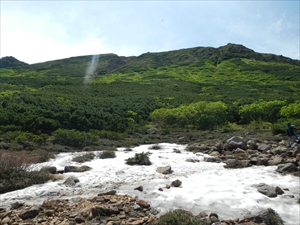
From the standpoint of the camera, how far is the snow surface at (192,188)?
21.2ft

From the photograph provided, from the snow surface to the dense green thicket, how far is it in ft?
24.3

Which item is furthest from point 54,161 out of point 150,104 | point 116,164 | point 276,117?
point 150,104

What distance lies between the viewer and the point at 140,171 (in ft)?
33.1

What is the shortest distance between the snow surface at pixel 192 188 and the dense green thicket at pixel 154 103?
292 inches

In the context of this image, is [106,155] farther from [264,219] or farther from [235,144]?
[264,219]

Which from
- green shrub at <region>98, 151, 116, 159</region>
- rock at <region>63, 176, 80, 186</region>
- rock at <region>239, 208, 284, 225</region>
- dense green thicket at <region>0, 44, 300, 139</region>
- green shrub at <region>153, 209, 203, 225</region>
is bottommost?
green shrub at <region>98, 151, 116, 159</region>

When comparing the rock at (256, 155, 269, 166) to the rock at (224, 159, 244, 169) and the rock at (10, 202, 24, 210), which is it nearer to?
the rock at (224, 159, 244, 169)

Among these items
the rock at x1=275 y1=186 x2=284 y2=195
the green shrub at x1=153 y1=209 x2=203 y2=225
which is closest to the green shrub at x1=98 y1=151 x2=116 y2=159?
the green shrub at x1=153 y1=209 x2=203 y2=225

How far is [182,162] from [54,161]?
19.6 feet

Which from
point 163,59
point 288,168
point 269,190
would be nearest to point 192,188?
point 269,190

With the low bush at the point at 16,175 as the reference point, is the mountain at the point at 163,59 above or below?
above

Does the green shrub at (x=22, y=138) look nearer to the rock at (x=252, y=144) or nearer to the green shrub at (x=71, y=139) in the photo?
the green shrub at (x=71, y=139)

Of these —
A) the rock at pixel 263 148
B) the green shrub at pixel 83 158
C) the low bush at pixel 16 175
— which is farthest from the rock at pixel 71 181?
the rock at pixel 263 148

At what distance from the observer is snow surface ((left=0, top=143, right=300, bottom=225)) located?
646 cm
